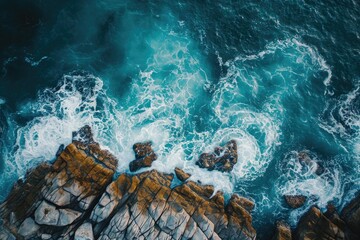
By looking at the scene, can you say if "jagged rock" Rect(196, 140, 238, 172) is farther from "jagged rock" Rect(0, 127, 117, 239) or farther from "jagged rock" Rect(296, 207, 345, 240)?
"jagged rock" Rect(0, 127, 117, 239)

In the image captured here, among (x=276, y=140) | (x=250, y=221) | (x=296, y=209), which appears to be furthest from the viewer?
(x=276, y=140)

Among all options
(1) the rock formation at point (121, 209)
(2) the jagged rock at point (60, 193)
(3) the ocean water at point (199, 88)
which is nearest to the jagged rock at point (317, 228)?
(1) the rock formation at point (121, 209)

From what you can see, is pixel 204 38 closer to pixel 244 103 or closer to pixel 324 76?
pixel 244 103

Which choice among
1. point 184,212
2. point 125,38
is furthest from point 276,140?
point 125,38

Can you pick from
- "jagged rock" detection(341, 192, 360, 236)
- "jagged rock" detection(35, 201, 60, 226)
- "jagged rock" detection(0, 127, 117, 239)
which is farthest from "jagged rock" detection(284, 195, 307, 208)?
"jagged rock" detection(35, 201, 60, 226)

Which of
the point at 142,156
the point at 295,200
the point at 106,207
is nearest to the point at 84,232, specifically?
the point at 106,207

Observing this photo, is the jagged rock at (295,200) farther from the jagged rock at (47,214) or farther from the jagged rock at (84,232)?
the jagged rock at (47,214)
